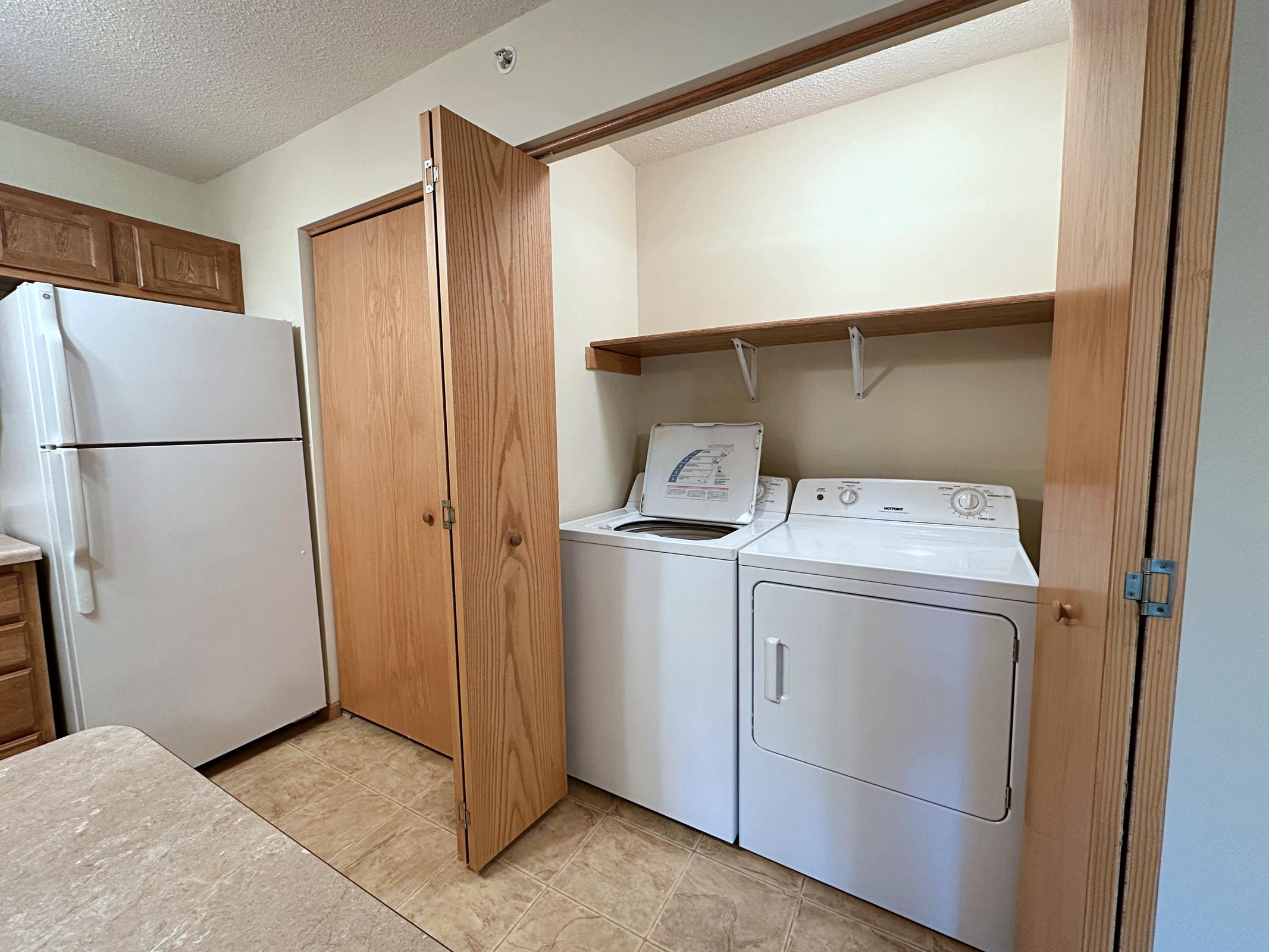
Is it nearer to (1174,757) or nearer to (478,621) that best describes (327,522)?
(478,621)

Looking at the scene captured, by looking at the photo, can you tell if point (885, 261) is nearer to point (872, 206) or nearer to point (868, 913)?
point (872, 206)

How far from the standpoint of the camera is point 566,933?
4.26 feet

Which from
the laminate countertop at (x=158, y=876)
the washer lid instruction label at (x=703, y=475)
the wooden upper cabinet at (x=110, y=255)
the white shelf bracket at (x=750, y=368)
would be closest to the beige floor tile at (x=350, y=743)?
the washer lid instruction label at (x=703, y=475)

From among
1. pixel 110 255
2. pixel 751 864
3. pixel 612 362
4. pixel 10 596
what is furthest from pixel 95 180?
pixel 751 864

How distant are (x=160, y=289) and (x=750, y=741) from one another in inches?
108

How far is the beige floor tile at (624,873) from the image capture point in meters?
1.37

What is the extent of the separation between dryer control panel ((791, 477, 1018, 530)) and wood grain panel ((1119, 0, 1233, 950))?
1.13 m

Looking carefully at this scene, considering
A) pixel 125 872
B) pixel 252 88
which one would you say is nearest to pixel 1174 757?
pixel 125 872

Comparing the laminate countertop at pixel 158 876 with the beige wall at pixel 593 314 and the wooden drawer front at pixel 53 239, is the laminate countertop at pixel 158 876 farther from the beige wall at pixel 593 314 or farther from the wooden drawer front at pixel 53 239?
the wooden drawer front at pixel 53 239

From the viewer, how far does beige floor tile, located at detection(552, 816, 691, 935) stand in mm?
1366

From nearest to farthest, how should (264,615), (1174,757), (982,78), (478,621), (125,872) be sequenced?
1. (125,872)
2. (1174,757)
3. (478,621)
4. (982,78)
5. (264,615)

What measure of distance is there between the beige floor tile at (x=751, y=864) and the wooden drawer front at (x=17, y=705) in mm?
2105

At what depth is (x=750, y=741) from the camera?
57.6 inches

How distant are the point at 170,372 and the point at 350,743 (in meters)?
1.56
